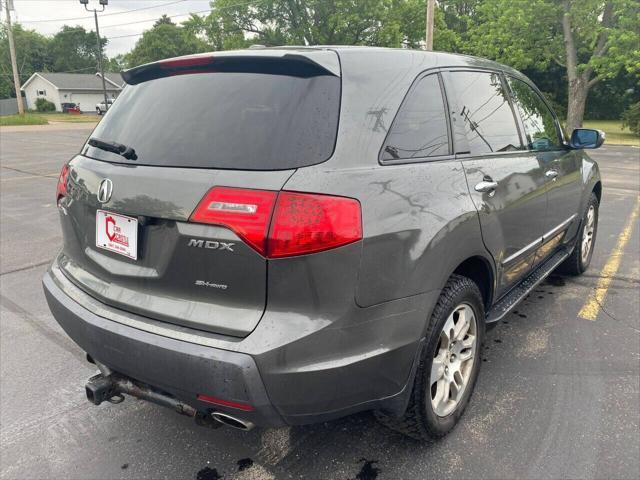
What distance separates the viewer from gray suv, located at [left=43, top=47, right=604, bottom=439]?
1733 mm

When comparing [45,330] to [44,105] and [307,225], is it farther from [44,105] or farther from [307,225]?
[44,105]

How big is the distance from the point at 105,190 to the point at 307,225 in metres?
0.93

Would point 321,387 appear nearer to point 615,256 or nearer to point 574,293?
point 574,293

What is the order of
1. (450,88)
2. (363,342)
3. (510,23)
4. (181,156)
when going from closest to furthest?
1. (363,342)
2. (181,156)
3. (450,88)
4. (510,23)

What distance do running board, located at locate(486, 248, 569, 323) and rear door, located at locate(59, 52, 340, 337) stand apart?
1554 mm

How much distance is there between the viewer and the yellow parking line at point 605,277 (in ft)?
12.8

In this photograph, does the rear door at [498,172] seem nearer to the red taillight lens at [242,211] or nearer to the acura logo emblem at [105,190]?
the red taillight lens at [242,211]

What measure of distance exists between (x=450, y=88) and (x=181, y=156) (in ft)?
4.48

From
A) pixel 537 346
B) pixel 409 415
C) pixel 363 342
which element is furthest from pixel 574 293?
pixel 363 342

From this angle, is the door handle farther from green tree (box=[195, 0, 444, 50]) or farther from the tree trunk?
green tree (box=[195, 0, 444, 50])

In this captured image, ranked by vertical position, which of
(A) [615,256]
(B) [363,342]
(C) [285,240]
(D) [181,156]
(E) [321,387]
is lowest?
(A) [615,256]

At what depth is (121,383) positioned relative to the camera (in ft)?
7.00

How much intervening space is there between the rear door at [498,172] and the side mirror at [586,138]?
Result: 3.34 ft

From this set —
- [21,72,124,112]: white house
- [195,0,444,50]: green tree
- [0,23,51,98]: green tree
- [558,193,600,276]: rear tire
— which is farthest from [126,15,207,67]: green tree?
[558,193,600,276]: rear tire
